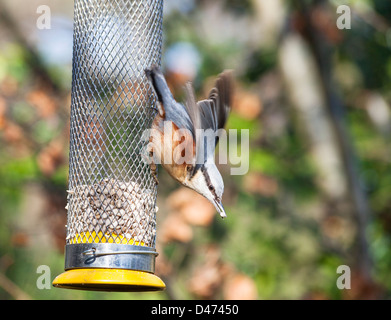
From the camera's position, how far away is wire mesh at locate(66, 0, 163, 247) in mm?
4070

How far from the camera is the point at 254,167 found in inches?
267

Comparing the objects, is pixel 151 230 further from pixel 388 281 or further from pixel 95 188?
pixel 388 281

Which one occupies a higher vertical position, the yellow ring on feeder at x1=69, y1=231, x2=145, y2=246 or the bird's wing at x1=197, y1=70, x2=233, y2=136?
the bird's wing at x1=197, y1=70, x2=233, y2=136

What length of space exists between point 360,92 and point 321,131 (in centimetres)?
206

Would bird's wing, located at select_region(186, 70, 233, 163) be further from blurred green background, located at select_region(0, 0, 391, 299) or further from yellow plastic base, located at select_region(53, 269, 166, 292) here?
blurred green background, located at select_region(0, 0, 391, 299)

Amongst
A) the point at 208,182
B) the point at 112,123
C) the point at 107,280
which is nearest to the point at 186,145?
the point at 208,182

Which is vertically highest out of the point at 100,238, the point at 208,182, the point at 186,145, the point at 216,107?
the point at 216,107

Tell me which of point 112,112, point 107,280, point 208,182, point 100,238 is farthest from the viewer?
point 112,112

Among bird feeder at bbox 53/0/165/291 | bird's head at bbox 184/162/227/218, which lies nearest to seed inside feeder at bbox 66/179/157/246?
bird feeder at bbox 53/0/165/291

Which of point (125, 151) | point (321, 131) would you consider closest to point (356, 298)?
point (321, 131)

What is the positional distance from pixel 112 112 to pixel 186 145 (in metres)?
0.60

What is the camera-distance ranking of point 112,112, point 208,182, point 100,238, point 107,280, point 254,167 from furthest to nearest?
point 254,167 → point 112,112 → point 100,238 → point 208,182 → point 107,280

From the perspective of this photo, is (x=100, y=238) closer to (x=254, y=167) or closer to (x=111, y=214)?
(x=111, y=214)

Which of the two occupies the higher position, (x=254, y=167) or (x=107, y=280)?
(x=254, y=167)
